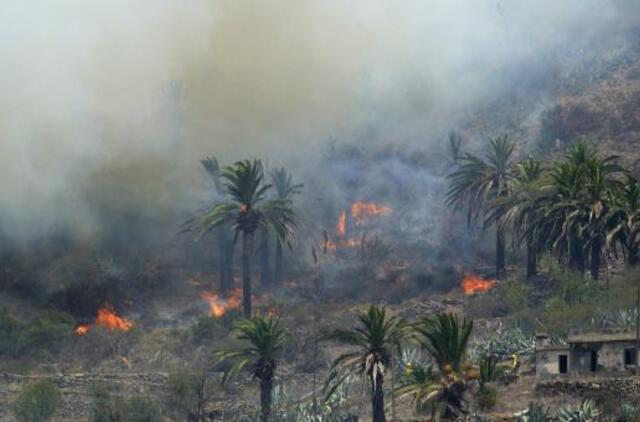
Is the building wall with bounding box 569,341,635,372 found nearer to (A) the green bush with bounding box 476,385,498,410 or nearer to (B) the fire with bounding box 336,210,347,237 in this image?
(A) the green bush with bounding box 476,385,498,410

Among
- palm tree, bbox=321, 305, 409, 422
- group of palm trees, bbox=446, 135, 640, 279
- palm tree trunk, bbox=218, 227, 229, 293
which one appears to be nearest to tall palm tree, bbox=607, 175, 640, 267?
group of palm trees, bbox=446, 135, 640, 279

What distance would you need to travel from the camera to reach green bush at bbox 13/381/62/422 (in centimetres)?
9219

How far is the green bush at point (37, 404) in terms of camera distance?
9219 cm

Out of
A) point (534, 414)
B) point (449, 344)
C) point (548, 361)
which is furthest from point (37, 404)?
point (534, 414)

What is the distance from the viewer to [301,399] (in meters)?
92.4

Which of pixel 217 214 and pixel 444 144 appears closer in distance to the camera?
pixel 217 214

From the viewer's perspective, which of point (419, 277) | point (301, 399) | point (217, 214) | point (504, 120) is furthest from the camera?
point (504, 120)

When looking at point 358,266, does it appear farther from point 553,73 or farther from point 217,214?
point 553,73

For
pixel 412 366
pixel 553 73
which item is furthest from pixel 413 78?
pixel 412 366

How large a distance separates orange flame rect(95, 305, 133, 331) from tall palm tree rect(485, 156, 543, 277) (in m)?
29.9

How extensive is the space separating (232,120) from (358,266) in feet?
159

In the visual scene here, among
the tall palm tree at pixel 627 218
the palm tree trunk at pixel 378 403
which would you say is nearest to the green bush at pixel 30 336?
the palm tree trunk at pixel 378 403

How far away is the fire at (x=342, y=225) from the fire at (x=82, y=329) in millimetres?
27936

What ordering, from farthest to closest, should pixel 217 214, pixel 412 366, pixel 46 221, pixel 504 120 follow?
pixel 504 120
pixel 46 221
pixel 217 214
pixel 412 366
